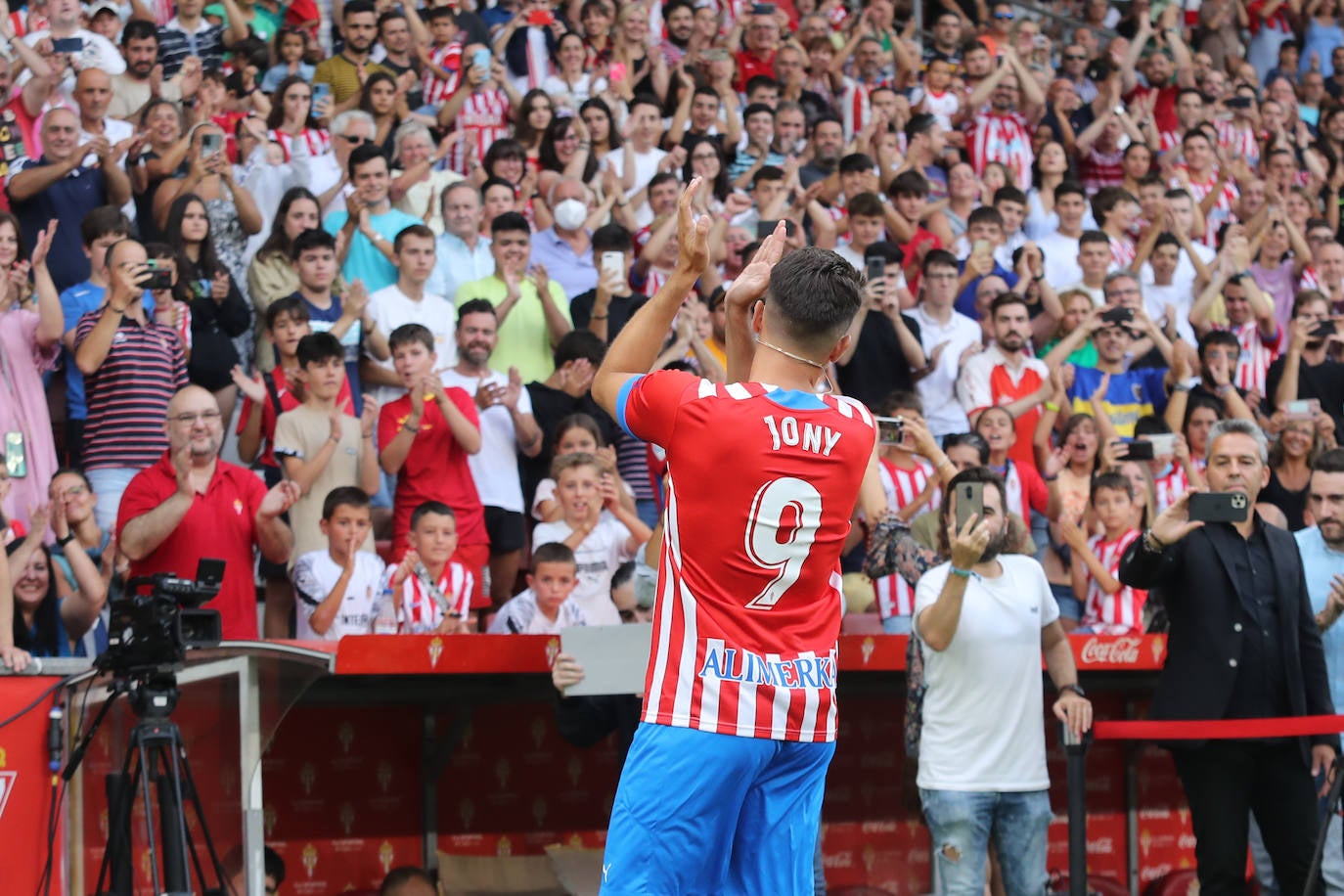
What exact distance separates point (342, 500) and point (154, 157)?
12.1 ft

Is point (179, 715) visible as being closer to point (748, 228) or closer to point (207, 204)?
point (207, 204)

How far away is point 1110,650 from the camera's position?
26.1 ft

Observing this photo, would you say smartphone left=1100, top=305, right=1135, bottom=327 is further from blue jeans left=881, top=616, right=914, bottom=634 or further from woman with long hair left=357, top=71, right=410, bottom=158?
woman with long hair left=357, top=71, right=410, bottom=158

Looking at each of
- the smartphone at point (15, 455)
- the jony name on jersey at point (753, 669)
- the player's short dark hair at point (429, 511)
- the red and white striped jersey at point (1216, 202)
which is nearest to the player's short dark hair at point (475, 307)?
the player's short dark hair at point (429, 511)

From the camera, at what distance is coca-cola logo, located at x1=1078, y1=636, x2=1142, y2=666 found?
7.86m

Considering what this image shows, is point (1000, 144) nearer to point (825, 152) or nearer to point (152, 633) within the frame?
point (825, 152)

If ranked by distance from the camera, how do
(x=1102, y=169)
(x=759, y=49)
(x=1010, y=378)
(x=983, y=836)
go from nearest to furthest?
(x=983, y=836) < (x=1010, y=378) < (x=759, y=49) < (x=1102, y=169)

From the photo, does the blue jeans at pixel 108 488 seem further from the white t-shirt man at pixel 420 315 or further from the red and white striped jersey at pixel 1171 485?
the red and white striped jersey at pixel 1171 485

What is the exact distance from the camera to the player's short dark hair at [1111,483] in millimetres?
9625

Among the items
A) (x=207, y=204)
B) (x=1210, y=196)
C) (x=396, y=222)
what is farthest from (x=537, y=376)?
(x=1210, y=196)

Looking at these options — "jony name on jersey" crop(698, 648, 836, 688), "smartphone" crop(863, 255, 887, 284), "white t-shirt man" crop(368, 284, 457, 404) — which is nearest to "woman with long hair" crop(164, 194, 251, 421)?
"white t-shirt man" crop(368, 284, 457, 404)

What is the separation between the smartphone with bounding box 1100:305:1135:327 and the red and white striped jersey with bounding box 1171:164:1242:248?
156 inches

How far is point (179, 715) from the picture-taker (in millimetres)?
6148

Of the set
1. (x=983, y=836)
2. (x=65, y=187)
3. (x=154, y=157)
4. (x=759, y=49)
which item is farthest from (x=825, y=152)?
(x=983, y=836)
